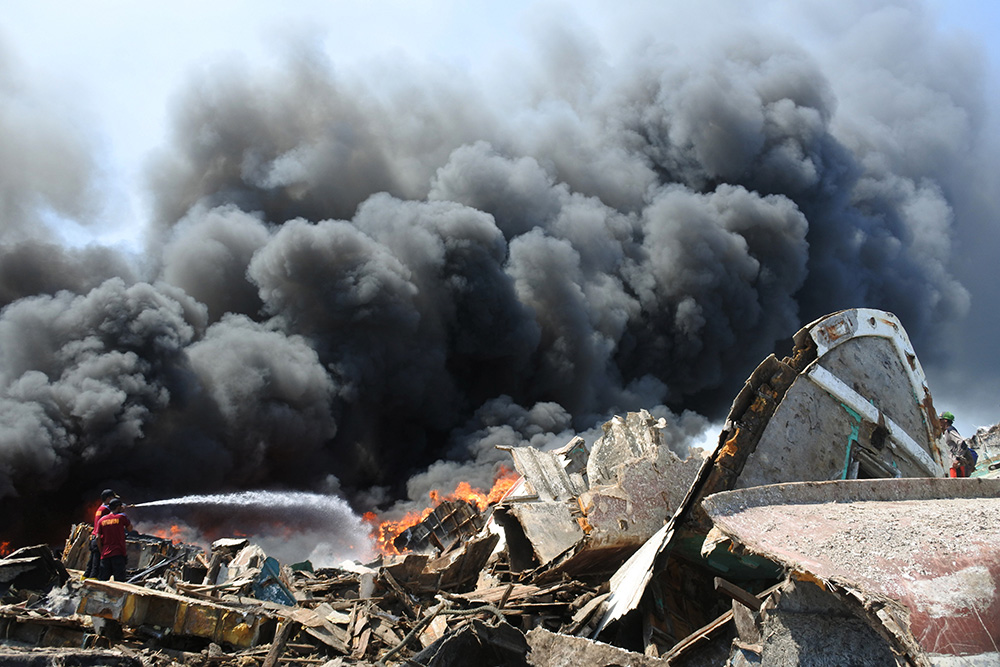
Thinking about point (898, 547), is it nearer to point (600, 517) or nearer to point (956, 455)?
point (600, 517)

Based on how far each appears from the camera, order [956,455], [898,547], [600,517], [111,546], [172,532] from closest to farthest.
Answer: [898,547], [600,517], [111,546], [956,455], [172,532]

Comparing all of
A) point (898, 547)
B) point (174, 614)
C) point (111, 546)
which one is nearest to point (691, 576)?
point (898, 547)

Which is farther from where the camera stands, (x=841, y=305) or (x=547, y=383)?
(x=841, y=305)

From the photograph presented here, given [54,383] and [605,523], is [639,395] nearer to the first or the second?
[54,383]

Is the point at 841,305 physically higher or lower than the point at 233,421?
higher

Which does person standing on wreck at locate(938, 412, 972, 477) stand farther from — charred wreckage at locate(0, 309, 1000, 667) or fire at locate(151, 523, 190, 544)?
fire at locate(151, 523, 190, 544)

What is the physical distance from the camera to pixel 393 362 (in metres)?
25.3

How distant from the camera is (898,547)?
2.59 meters

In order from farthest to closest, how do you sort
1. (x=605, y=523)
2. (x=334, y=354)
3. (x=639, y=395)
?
(x=639, y=395), (x=334, y=354), (x=605, y=523)

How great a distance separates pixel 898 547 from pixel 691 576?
1.97 meters

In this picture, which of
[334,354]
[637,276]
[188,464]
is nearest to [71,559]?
[188,464]

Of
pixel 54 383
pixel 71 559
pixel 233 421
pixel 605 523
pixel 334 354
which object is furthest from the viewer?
pixel 334 354

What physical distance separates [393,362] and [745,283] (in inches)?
678

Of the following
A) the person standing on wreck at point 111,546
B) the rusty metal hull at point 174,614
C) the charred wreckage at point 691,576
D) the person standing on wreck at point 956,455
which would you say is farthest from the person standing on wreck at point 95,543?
the person standing on wreck at point 956,455
